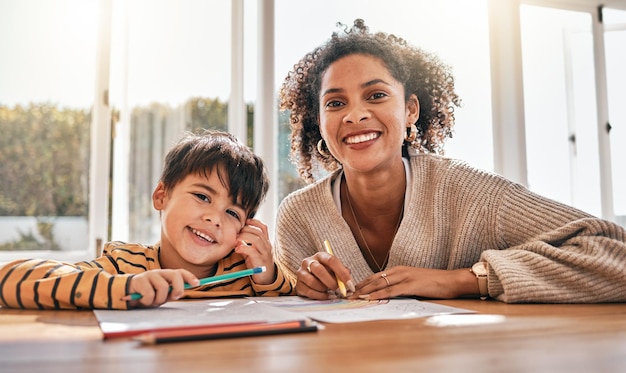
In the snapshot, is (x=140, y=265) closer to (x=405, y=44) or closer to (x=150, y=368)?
(x=150, y=368)

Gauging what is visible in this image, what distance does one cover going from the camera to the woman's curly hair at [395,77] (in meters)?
1.55

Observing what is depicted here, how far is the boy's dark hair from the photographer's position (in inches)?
47.9

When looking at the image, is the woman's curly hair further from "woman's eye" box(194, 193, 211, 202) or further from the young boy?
"woman's eye" box(194, 193, 211, 202)

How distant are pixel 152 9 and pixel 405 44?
142 cm

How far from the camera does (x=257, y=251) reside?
1.19 meters

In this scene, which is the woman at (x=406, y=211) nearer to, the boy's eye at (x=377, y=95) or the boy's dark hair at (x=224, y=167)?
the boy's eye at (x=377, y=95)

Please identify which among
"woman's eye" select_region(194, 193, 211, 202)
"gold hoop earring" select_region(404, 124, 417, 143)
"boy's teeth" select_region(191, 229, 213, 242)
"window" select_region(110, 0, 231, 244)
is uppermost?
"window" select_region(110, 0, 231, 244)

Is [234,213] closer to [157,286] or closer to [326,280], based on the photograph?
[326,280]

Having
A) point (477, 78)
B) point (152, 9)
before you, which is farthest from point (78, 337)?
point (477, 78)

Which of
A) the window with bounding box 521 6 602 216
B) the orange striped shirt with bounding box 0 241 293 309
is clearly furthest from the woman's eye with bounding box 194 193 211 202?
the window with bounding box 521 6 602 216

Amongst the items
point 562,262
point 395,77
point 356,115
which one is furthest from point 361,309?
point 395,77

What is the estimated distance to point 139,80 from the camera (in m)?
2.58

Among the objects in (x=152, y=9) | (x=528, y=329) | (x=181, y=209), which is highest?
(x=152, y=9)

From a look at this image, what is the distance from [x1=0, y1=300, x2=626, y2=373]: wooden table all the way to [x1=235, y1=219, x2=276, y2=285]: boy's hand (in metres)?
0.49
